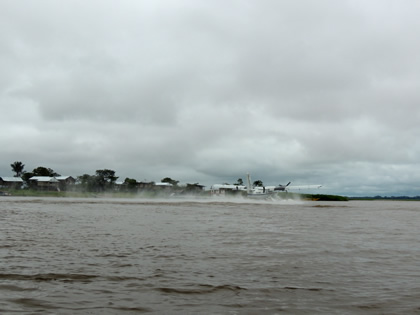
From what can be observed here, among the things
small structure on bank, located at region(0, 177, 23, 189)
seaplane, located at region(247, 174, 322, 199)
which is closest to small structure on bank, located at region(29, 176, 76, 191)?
small structure on bank, located at region(0, 177, 23, 189)

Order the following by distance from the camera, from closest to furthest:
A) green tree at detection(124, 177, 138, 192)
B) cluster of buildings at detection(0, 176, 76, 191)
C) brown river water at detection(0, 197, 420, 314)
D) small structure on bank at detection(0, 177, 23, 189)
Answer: brown river water at detection(0, 197, 420, 314), small structure on bank at detection(0, 177, 23, 189), cluster of buildings at detection(0, 176, 76, 191), green tree at detection(124, 177, 138, 192)

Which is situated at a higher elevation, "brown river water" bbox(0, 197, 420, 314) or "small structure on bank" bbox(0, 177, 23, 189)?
"small structure on bank" bbox(0, 177, 23, 189)

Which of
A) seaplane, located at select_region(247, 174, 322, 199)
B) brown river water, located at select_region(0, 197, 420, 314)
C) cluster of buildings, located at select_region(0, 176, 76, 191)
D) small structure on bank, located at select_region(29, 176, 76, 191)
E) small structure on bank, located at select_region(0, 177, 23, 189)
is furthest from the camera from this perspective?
small structure on bank, located at select_region(29, 176, 76, 191)

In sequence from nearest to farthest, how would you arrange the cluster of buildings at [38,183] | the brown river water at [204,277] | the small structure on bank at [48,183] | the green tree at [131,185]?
1. the brown river water at [204,277]
2. the cluster of buildings at [38,183]
3. the small structure on bank at [48,183]
4. the green tree at [131,185]

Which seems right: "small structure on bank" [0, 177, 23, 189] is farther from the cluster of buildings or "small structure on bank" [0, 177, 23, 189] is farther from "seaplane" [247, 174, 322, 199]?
"seaplane" [247, 174, 322, 199]

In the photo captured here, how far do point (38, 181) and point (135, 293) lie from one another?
500 ft

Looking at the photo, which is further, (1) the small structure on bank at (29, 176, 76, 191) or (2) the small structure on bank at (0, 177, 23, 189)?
(1) the small structure on bank at (29, 176, 76, 191)

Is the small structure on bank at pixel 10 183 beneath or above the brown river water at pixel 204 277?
above

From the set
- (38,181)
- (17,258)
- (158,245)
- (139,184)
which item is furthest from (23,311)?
(139,184)

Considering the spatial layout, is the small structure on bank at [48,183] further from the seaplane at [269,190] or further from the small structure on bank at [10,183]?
the seaplane at [269,190]

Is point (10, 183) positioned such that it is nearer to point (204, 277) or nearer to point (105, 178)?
point (105, 178)

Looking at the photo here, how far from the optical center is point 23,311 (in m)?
5.98

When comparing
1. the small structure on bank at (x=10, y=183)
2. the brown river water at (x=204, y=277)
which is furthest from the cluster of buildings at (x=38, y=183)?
the brown river water at (x=204, y=277)

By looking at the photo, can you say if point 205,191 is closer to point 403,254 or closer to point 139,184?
point 139,184
